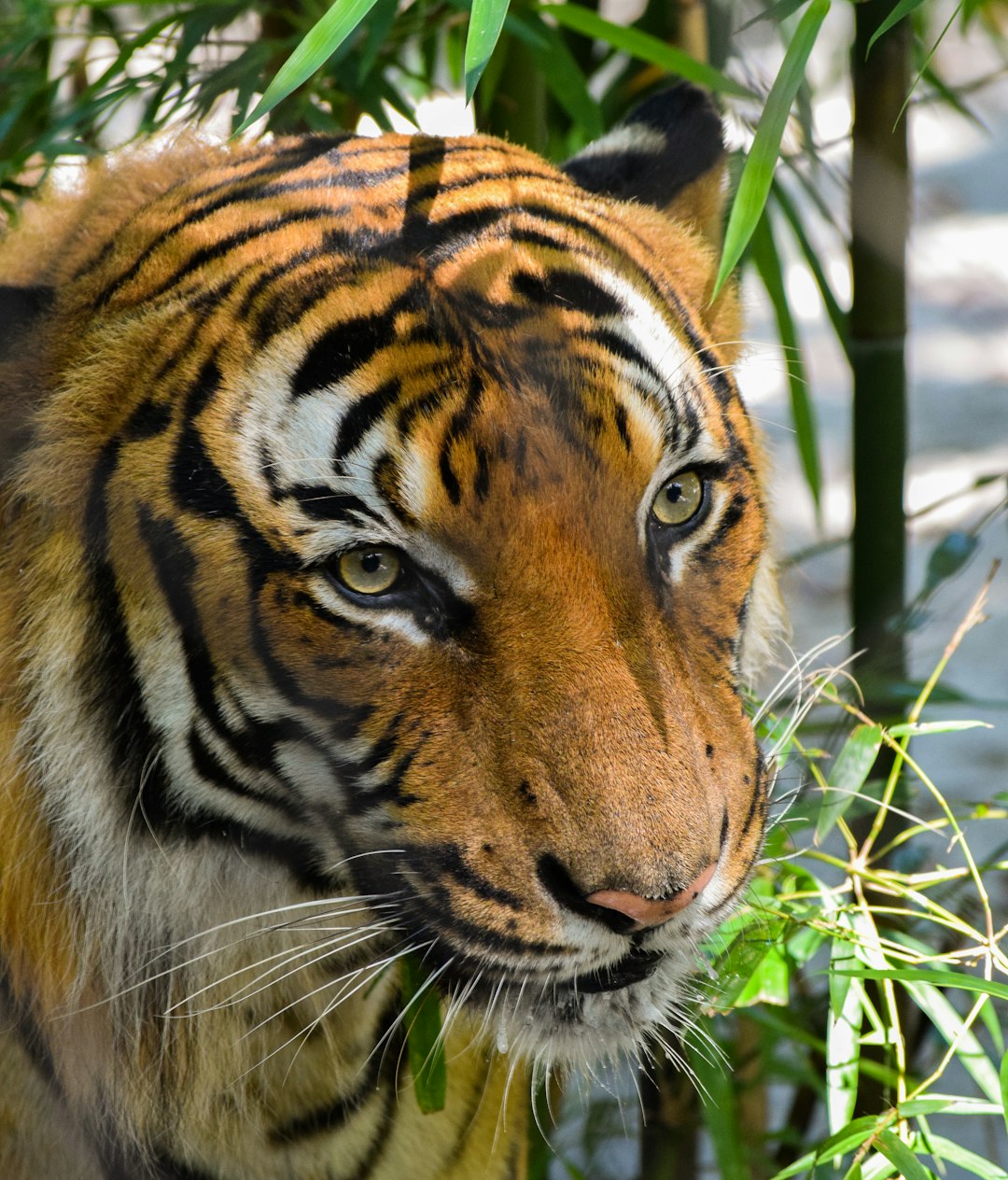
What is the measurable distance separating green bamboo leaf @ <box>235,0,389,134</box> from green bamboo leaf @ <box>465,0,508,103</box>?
97mm

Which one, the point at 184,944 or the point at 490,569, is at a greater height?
the point at 490,569

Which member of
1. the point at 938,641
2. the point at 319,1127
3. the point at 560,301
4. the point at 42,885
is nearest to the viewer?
the point at 560,301

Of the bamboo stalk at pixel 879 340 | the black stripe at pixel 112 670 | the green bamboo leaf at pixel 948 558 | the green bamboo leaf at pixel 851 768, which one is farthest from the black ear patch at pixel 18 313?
the green bamboo leaf at pixel 948 558

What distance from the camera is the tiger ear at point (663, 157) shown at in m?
1.47

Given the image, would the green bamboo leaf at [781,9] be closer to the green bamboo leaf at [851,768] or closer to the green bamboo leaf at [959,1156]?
the green bamboo leaf at [851,768]

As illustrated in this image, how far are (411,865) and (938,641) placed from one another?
2552mm

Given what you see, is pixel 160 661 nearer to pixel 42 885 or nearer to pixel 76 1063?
pixel 42 885

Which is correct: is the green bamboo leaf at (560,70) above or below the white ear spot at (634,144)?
above

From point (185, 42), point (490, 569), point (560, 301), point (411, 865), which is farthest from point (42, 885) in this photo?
point (185, 42)

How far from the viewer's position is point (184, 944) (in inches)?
51.8

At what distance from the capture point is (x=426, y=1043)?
1347 millimetres

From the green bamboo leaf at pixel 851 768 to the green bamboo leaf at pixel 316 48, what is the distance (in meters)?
0.82

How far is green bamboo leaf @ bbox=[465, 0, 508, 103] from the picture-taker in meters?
1.02

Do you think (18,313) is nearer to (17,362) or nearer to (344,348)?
(17,362)
